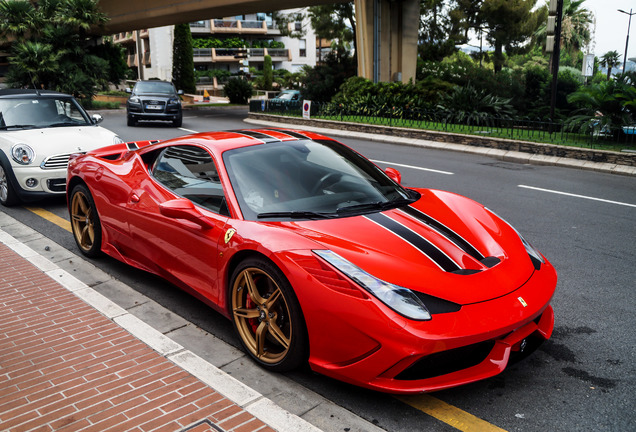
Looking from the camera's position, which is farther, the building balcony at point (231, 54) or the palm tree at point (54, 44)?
the building balcony at point (231, 54)

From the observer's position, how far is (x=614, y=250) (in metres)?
6.02

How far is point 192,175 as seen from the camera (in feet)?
14.7

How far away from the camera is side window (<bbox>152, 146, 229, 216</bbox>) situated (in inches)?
162

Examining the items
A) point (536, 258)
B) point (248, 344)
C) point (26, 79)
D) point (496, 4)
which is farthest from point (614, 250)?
point (496, 4)

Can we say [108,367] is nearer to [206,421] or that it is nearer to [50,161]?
[206,421]

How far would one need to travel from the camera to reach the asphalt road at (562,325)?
3088 mm

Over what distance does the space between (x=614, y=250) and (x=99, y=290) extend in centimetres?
518

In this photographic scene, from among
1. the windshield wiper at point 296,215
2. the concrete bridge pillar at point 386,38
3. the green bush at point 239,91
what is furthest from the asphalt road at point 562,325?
the green bush at point 239,91

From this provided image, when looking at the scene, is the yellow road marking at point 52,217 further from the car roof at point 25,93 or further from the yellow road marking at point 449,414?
the yellow road marking at point 449,414

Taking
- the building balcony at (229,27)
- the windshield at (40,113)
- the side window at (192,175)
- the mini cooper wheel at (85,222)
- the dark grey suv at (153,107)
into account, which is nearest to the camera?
the side window at (192,175)

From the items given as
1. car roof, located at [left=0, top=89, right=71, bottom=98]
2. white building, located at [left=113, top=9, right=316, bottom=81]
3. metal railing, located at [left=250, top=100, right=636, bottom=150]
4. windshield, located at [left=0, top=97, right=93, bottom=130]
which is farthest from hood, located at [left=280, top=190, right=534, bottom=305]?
white building, located at [left=113, top=9, right=316, bottom=81]

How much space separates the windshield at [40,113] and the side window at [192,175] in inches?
198

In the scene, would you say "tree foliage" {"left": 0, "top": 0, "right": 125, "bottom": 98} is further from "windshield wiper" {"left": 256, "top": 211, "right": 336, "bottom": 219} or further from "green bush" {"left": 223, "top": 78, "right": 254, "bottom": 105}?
"windshield wiper" {"left": 256, "top": 211, "right": 336, "bottom": 219}

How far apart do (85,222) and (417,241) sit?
3.87 meters
